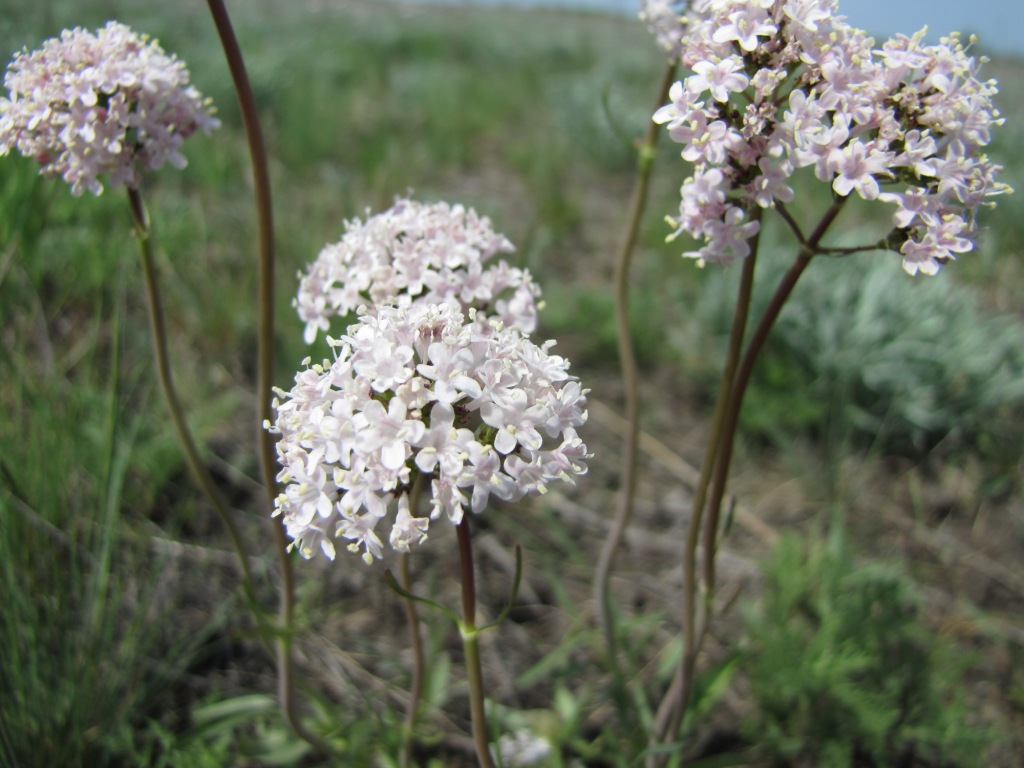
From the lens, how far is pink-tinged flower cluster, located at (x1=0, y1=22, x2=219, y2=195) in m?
1.92

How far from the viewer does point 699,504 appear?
1.89m

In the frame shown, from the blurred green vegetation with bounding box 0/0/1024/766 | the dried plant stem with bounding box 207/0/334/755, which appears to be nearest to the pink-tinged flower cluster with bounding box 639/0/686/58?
the blurred green vegetation with bounding box 0/0/1024/766

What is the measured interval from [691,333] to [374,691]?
274 centimetres

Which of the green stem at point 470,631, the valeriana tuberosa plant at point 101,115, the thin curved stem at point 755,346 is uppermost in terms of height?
the valeriana tuberosa plant at point 101,115

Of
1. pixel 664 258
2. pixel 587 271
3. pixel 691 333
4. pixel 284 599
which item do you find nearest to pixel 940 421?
pixel 691 333

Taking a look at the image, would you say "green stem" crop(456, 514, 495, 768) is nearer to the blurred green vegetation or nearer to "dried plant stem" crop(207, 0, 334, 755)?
"dried plant stem" crop(207, 0, 334, 755)

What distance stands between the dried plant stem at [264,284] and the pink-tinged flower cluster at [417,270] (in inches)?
5.2

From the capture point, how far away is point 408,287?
1.93m

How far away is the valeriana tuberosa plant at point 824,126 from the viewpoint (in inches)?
61.7

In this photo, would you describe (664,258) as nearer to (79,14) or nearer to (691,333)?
(691,333)

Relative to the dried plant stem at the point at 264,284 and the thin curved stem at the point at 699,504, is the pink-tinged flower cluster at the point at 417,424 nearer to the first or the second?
the dried plant stem at the point at 264,284

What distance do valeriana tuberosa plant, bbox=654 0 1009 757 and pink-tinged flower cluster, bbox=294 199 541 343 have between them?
496 millimetres

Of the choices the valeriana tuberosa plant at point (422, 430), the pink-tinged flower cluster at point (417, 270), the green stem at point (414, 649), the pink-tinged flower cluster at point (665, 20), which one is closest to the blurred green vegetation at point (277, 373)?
the green stem at point (414, 649)

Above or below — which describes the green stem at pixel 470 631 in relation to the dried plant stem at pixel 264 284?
below
